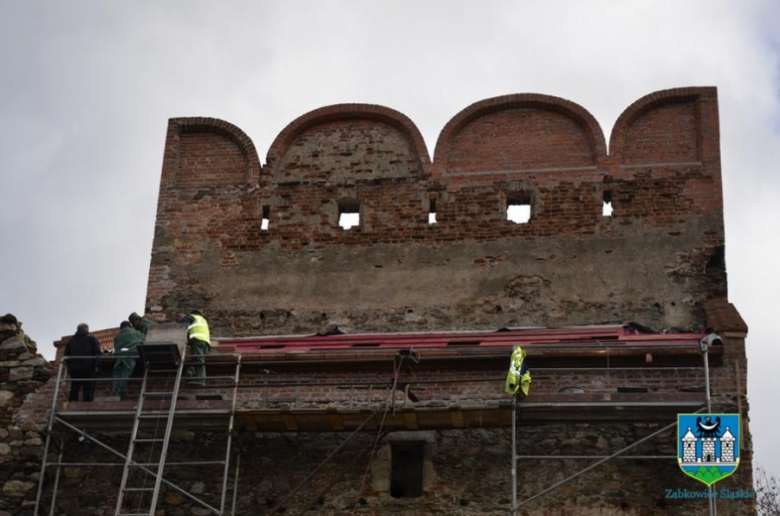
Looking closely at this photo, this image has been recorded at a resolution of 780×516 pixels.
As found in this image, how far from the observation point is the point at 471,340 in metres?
18.8

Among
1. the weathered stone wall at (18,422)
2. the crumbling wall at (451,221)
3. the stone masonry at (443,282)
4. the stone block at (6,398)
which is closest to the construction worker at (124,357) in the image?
the stone masonry at (443,282)

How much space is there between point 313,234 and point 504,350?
487 cm

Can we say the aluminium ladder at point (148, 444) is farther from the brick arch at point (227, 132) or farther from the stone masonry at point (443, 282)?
the brick arch at point (227, 132)

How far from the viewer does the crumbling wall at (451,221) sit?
20.6 metres

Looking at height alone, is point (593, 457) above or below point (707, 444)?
below

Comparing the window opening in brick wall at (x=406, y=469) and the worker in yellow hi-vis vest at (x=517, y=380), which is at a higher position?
the worker in yellow hi-vis vest at (x=517, y=380)

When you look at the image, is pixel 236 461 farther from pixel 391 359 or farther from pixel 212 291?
pixel 212 291

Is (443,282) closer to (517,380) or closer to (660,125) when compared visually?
(660,125)

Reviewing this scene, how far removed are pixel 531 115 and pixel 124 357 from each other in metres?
7.75

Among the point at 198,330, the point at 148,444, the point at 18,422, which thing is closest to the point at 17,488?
the point at 18,422

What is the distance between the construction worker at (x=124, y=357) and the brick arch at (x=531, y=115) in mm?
5778

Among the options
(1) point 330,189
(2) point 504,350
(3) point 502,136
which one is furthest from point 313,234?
(2) point 504,350

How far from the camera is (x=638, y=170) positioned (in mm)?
21516

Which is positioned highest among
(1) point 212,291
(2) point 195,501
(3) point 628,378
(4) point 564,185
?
(4) point 564,185
